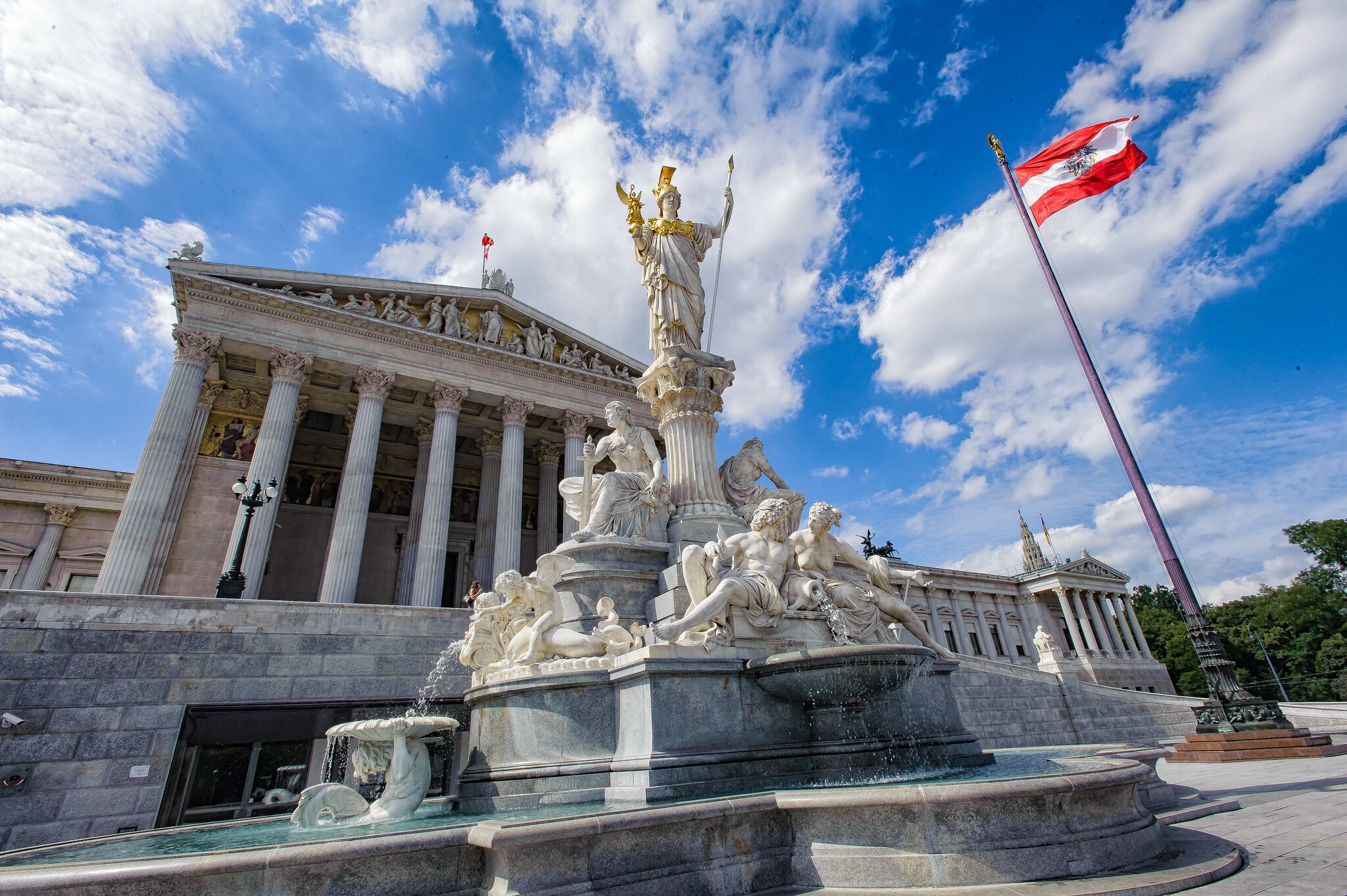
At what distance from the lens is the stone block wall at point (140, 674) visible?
1112cm

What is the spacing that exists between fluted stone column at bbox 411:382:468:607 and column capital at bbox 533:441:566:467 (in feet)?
16.9

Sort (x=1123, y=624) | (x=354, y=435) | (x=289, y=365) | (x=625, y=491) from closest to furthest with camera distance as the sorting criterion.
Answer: (x=625, y=491) < (x=289, y=365) < (x=354, y=435) < (x=1123, y=624)

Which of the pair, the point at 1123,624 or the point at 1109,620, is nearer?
the point at 1109,620

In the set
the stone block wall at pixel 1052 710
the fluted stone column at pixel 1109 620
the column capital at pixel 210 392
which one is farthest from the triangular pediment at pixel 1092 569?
the column capital at pixel 210 392

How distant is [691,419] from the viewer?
10703 millimetres

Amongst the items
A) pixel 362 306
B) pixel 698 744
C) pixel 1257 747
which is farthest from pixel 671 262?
pixel 362 306

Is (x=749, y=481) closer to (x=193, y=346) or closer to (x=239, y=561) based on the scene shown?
(x=239, y=561)

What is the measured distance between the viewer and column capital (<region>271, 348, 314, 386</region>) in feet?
76.6

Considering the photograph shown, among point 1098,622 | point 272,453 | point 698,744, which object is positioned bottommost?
point 698,744

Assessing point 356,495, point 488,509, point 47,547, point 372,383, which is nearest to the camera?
point 356,495

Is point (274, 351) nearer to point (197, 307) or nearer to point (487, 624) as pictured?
point (197, 307)

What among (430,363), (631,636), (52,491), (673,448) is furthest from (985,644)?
(52,491)

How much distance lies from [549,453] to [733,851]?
27374 mm

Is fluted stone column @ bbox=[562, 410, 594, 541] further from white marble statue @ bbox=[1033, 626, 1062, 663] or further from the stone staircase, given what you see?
the stone staircase
